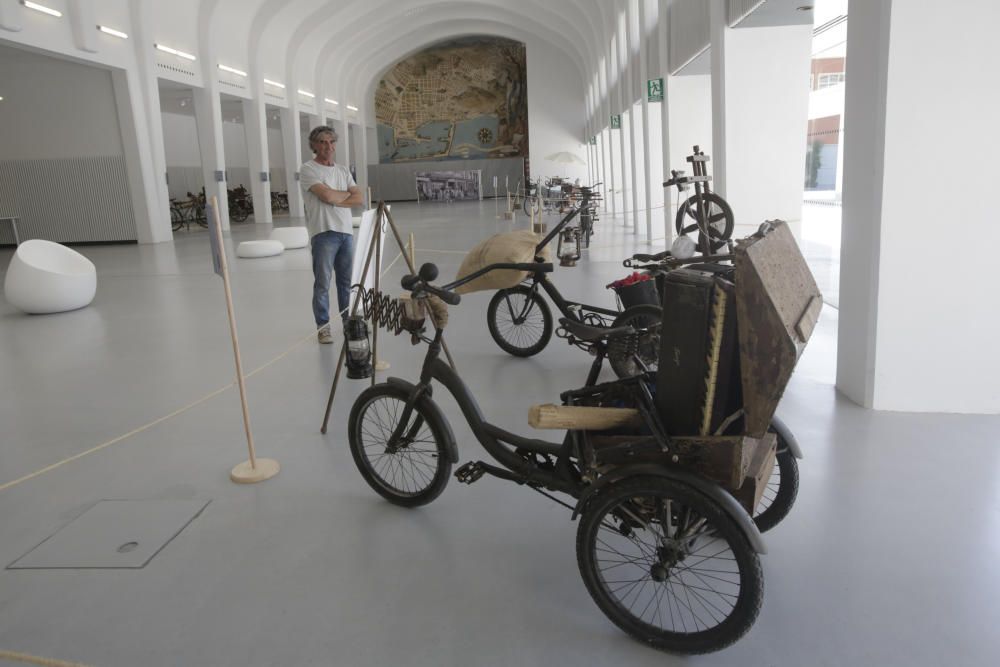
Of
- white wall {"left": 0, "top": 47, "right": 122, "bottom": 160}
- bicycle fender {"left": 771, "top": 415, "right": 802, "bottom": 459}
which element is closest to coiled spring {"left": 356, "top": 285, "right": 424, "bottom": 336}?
bicycle fender {"left": 771, "top": 415, "right": 802, "bottom": 459}

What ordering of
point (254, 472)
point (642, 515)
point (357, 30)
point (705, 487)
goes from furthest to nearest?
point (357, 30)
point (254, 472)
point (642, 515)
point (705, 487)

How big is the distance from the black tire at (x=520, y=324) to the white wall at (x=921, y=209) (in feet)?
7.22

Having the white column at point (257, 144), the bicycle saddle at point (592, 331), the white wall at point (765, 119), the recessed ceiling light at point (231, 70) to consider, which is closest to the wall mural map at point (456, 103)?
the white column at point (257, 144)

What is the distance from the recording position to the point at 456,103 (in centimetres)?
4006

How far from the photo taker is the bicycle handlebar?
2.66m

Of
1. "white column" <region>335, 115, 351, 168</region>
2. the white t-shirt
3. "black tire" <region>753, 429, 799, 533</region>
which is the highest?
"white column" <region>335, 115, 351, 168</region>

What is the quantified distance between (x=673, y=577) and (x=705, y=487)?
0.64 metres

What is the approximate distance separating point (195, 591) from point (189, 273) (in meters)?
9.76

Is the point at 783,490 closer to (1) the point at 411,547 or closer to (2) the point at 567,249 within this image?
(1) the point at 411,547

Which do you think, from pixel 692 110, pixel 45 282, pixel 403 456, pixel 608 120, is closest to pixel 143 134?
pixel 45 282

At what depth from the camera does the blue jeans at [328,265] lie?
5.80 m

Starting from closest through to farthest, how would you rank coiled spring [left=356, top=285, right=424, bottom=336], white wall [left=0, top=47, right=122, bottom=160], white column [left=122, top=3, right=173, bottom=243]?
coiled spring [left=356, top=285, right=424, bottom=336]
white column [left=122, top=3, right=173, bottom=243]
white wall [left=0, top=47, right=122, bottom=160]

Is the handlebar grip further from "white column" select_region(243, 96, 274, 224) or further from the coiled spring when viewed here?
"white column" select_region(243, 96, 274, 224)

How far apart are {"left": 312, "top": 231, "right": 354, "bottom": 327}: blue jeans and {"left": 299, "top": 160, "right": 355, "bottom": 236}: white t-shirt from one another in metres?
0.08
